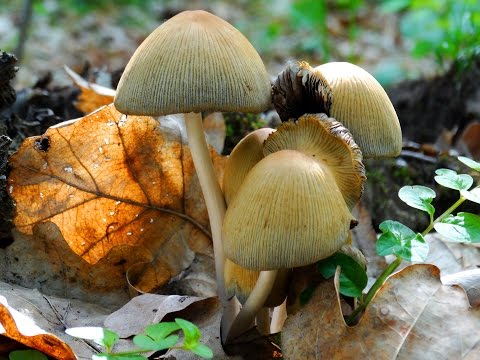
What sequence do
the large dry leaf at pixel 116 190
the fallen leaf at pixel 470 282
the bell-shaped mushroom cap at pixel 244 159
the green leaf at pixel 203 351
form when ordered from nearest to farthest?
the green leaf at pixel 203 351, the fallen leaf at pixel 470 282, the bell-shaped mushroom cap at pixel 244 159, the large dry leaf at pixel 116 190

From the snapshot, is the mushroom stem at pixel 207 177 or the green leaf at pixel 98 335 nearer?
the green leaf at pixel 98 335

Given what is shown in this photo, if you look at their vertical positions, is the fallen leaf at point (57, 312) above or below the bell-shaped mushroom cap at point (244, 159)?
below

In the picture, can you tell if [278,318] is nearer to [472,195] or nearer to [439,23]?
[472,195]

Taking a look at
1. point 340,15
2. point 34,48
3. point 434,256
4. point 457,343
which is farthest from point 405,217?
point 340,15

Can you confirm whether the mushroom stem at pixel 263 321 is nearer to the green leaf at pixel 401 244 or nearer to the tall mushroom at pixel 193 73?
the green leaf at pixel 401 244

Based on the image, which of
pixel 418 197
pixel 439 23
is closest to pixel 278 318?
pixel 418 197

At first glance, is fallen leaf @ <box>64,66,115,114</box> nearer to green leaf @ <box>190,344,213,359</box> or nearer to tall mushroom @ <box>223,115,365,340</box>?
tall mushroom @ <box>223,115,365,340</box>

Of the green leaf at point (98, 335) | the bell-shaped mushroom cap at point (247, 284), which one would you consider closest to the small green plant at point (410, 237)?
the bell-shaped mushroom cap at point (247, 284)

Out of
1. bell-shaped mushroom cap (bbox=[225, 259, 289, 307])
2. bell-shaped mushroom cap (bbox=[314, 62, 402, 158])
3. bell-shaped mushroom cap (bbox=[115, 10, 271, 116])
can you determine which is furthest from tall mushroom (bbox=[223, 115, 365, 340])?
bell-shaped mushroom cap (bbox=[225, 259, 289, 307])
